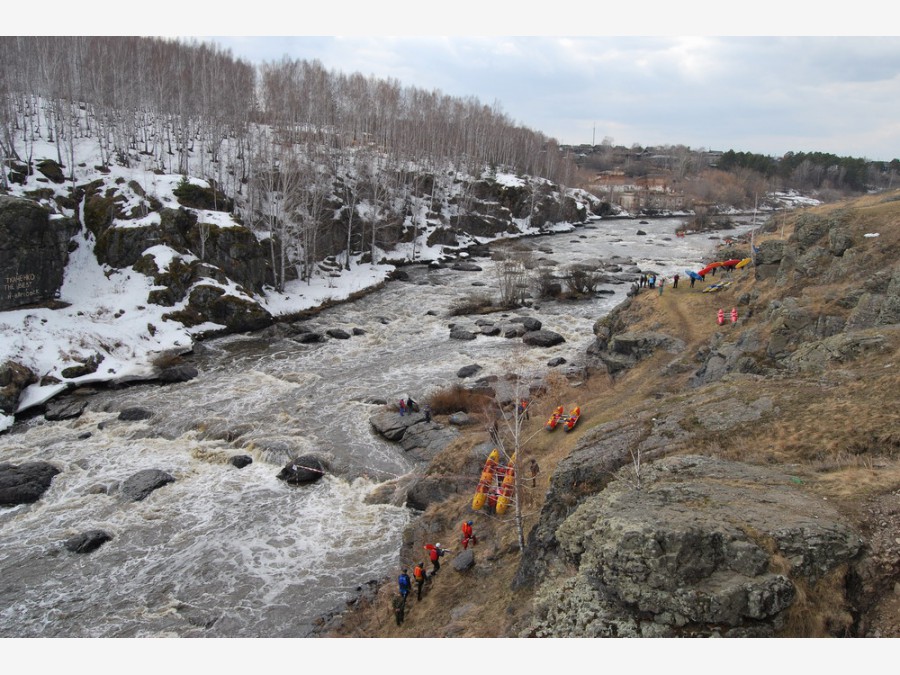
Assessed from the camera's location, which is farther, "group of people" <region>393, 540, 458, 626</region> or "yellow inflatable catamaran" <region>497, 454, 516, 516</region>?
"yellow inflatable catamaran" <region>497, 454, 516, 516</region>

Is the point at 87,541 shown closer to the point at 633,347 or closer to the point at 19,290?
the point at 19,290

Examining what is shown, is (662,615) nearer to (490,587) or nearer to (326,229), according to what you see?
(490,587)

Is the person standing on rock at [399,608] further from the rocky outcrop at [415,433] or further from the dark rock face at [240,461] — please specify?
the dark rock face at [240,461]

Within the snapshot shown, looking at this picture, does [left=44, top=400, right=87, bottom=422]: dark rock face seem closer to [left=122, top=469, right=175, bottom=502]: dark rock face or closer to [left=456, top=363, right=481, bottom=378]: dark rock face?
[left=122, top=469, right=175, bottom=502]: dark rock face

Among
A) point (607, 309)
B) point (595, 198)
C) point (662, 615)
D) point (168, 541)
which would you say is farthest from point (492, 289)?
point (595, 198)

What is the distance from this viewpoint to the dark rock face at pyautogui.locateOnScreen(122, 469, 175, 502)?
20.8 m

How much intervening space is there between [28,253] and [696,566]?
41411mm

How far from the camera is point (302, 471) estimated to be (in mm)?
22188

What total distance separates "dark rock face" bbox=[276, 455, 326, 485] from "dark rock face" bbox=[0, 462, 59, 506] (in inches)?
348

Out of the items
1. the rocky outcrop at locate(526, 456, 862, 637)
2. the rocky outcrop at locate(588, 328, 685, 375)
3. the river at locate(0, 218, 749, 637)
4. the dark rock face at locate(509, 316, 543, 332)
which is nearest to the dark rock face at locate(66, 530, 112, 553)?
the river at locate(0, 218, 749, 637)

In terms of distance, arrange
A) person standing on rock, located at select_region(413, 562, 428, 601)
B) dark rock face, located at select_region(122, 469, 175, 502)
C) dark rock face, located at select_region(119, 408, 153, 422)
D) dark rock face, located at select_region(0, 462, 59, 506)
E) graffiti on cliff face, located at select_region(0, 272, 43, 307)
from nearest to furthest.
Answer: person standing on rock, located at select_region(413, 562, 428, 601), dark rock face, located at select_region(0, 462, 59, 506), dark rock face, located at select_region(122, 469, 175, 502), dark rock face, located at select_region(119, 408, 153, 422), graffiti on cliff face, located at select_region(0, 272, 43, 307)

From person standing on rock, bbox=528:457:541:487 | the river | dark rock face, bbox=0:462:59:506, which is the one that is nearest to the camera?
the river

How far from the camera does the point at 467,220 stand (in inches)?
3319

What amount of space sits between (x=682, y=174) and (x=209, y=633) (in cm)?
18239
